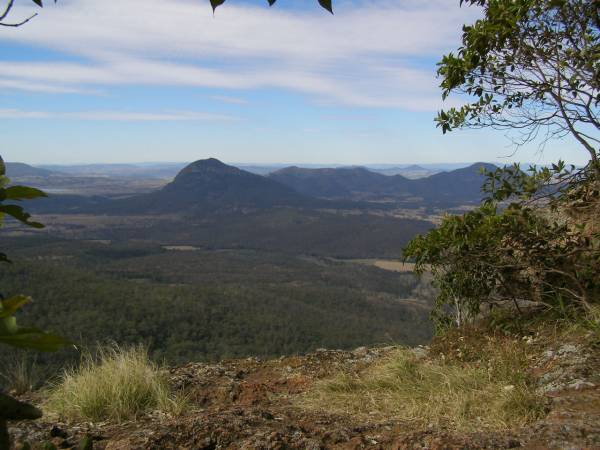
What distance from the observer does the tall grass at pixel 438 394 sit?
3.52 meters

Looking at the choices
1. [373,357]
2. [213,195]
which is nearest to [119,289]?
[373,357]

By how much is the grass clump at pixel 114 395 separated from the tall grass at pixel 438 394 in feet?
4.16

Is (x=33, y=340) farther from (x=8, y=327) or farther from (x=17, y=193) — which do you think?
(x=17, y=193)

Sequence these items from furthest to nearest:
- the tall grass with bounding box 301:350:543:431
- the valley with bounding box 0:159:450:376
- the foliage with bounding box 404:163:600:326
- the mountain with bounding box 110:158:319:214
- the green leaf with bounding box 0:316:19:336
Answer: the mountain with bounding box 110:158:319:214, the valley with bounding box 0:159:450:376, the foliage with bounding box 404:163:600:326, the tall grass with bounding box 301:350:543:431, the green leaf with bounding box 0:316:19:336

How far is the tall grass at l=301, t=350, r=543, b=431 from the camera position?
3518 millimetres

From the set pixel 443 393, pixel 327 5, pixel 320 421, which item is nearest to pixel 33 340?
pixel 327 5

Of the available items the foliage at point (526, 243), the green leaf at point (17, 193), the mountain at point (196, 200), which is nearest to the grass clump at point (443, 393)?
the foliage at point (526, 243)

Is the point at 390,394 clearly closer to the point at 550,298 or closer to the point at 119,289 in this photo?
the point at 550,298

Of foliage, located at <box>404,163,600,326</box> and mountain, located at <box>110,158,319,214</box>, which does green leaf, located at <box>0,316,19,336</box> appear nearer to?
foliage, located at <box>404,163,600,326</box>

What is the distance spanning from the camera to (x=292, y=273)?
85.1 metres

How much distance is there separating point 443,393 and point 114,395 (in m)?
2.72

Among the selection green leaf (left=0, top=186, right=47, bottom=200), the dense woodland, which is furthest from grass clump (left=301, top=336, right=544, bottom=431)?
the dense woodland

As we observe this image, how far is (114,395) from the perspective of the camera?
411 centimetres

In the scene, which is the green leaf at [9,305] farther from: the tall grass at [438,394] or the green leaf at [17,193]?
the tall grass at [438,394]
